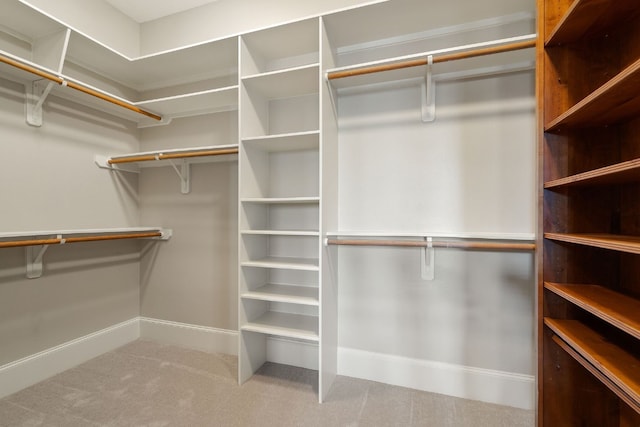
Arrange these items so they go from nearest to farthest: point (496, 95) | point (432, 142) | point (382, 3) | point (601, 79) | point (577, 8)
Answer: point (577, 8) → point (601, 79) → point (382, 3) → point (496, 95) → point (432, 142)

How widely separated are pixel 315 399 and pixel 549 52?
2.11m

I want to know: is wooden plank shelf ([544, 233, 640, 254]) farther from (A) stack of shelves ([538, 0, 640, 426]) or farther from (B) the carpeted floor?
(B) the carpeted floor

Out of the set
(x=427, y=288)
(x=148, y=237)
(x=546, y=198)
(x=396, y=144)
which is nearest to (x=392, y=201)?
(x=396, y=144)

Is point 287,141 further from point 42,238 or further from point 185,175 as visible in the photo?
point 42,238

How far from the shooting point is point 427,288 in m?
1.79

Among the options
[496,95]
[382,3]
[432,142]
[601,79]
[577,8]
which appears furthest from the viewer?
[432,142]

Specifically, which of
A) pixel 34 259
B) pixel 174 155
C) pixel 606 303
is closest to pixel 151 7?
pixel 174 155

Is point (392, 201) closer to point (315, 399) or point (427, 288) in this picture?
point (427, 288)

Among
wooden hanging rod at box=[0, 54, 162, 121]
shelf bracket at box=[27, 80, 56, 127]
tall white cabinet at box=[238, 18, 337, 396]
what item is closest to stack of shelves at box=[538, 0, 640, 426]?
tall white cabinet at box=[238, 18, 337, 396]

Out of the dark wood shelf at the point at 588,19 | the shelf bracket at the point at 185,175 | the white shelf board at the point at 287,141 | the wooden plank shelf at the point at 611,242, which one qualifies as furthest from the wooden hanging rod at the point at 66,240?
the dark wood shelf at the point at 588,19

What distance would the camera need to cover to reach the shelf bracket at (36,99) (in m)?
1.78

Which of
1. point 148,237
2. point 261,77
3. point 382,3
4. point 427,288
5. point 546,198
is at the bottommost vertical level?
point 427,288

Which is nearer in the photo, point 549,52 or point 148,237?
point 549,52

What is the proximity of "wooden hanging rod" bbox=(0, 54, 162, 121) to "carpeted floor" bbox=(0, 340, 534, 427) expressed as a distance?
188 centimetres
